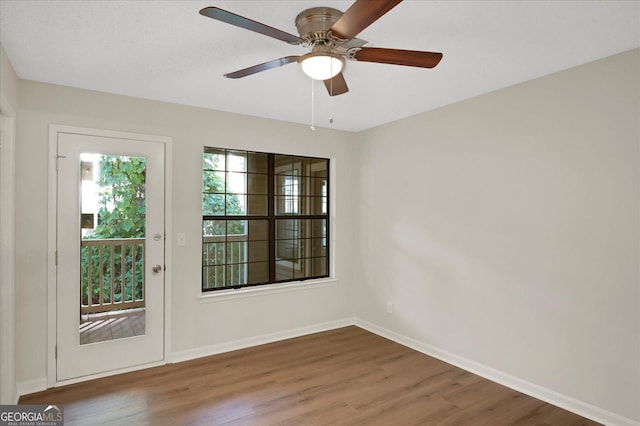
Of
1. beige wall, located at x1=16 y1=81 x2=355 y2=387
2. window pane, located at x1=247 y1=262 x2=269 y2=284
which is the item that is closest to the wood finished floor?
beige wall, located at x1=16 y1=81 x2=355 y2=387

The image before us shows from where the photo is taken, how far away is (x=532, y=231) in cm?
293

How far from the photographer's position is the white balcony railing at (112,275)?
124 inches

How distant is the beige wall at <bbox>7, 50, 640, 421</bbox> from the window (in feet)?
0.74

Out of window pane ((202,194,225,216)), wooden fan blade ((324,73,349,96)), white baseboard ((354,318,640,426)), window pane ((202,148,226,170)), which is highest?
wooden fan blade ((324,73,349,96))

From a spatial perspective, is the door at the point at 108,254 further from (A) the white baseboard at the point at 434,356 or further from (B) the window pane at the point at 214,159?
(B) the window pane at the point at 214,159

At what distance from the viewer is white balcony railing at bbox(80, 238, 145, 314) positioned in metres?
3.14

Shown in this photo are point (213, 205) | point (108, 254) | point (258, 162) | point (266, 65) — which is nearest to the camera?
point (266, 65)

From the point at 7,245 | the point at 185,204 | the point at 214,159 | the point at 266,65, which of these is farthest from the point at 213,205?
the point at 266,65

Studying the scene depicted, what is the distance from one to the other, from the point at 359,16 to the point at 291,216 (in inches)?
122

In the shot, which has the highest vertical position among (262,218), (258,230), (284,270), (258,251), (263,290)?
(262,218)

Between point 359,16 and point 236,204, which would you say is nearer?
point 359,16

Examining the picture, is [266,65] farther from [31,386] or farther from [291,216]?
[31,386]

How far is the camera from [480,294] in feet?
10.8

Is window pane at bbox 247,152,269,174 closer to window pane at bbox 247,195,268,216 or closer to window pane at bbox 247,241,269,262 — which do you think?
window pane at bbox 247,195,268,216
